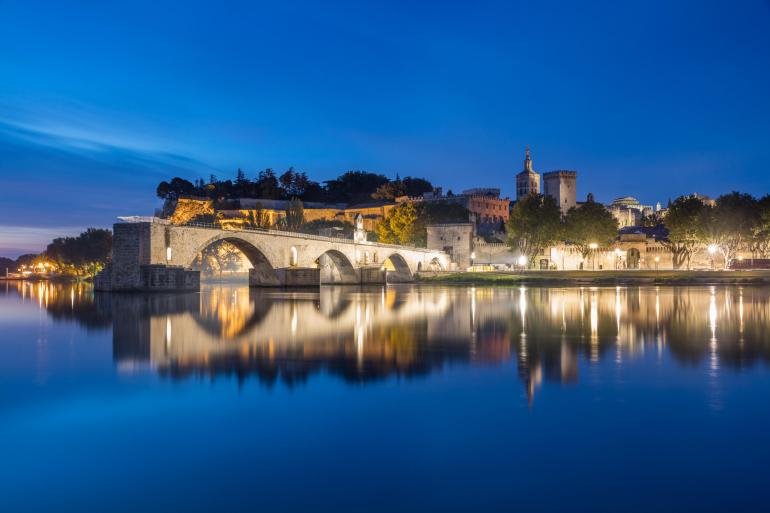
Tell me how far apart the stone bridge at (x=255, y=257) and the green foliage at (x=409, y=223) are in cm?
909

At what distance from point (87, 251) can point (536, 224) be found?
62.9m

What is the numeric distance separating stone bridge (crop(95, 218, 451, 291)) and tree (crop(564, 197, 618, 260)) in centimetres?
1574

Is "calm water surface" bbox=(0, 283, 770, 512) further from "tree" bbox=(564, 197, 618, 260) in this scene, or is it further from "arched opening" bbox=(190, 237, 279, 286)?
"arched opening" bbox=(190, 237, 279, 286)

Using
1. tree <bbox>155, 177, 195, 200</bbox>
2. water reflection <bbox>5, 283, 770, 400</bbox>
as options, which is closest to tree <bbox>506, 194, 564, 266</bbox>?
water reflection <bbox>5, 283, 770, 400</bbox>

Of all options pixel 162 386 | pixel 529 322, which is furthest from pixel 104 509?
pixel 529 322

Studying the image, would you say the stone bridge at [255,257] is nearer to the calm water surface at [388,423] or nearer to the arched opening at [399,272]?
the arched opening at [399,272]

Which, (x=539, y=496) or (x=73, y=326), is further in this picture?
(x=73, y=326)

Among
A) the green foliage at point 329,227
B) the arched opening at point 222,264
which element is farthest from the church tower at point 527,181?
the arched opening at point 222,264

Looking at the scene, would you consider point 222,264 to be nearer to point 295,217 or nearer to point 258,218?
point 258,218

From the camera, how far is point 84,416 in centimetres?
921

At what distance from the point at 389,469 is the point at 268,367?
21.5 feet

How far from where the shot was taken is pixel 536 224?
67.6 meters

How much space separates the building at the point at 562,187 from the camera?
108 m

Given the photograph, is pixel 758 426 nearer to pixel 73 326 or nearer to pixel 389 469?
pixel 389 469
